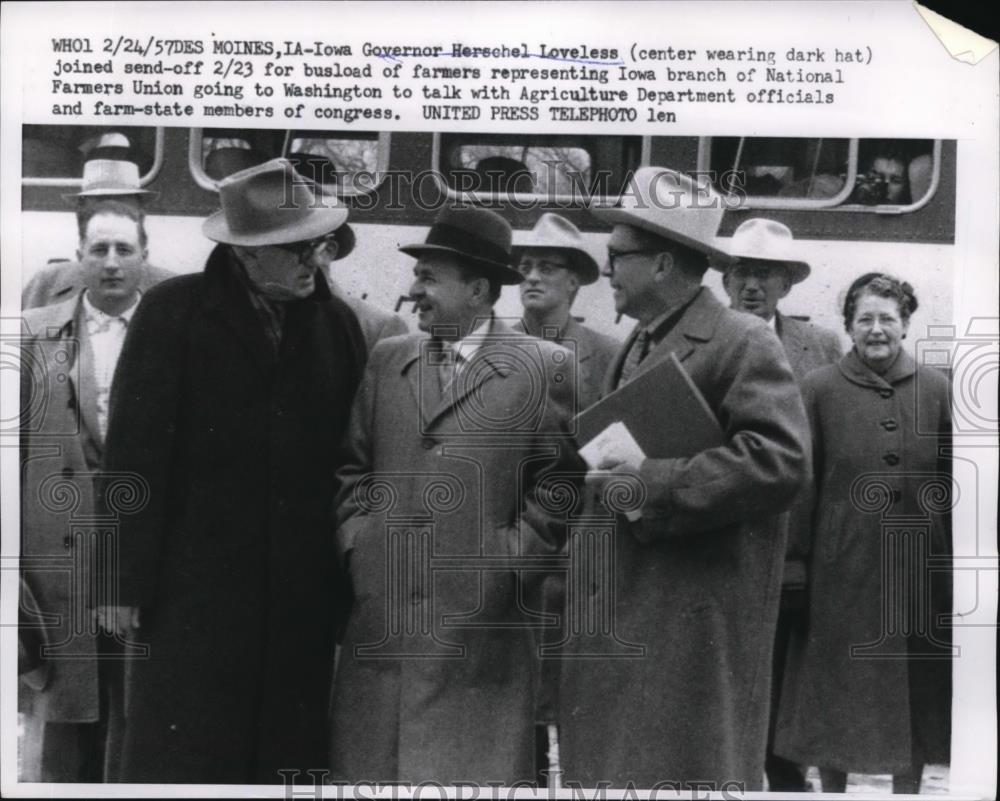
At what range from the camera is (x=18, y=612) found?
5059mm

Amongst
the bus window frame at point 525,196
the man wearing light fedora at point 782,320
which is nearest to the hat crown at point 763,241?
the man wearing light fedora at point 782,320

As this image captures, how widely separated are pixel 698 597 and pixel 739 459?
1.57 feet

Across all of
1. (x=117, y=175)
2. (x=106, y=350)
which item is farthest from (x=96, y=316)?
(x=117, y=175)

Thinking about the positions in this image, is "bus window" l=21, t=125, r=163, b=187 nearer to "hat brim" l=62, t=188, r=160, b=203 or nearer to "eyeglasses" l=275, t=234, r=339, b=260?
"hat brim" l=62, t=188, r=160, b=203

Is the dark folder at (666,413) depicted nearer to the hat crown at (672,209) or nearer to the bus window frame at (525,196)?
the hat crown at (672,209)

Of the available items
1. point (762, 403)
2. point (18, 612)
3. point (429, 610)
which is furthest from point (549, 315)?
point (18, 612)

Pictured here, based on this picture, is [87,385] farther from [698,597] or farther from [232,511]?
[698,597]

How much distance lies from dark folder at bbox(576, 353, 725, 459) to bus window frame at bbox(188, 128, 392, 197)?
1079 mm

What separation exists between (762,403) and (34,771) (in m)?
2.81

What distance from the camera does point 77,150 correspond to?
500 cm

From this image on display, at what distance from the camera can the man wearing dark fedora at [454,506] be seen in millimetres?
4879

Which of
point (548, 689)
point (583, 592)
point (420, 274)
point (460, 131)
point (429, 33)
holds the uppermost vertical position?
point (429, 33)

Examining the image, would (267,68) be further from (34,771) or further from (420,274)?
(34,771)

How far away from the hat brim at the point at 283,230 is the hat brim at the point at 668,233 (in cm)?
90
